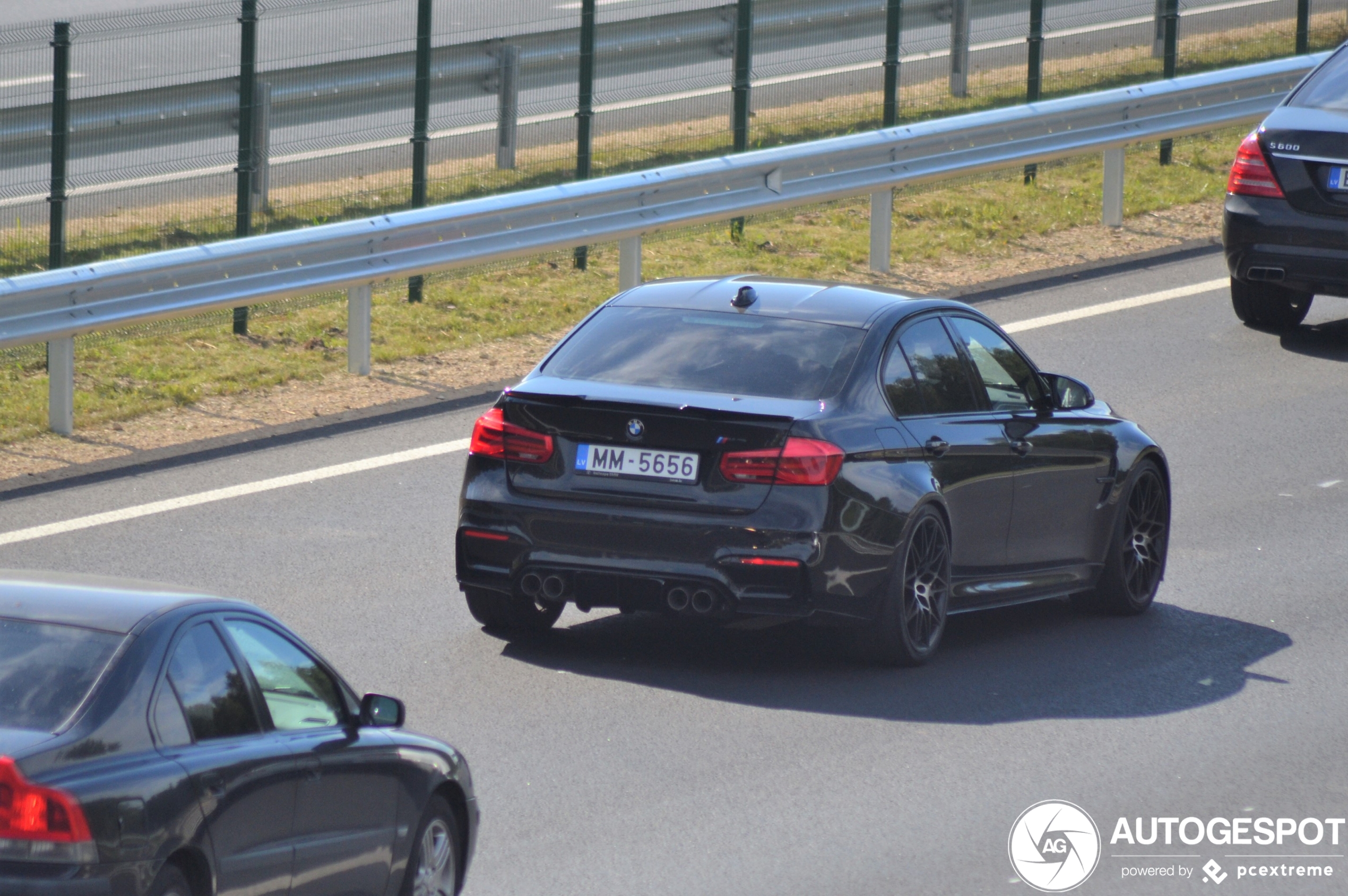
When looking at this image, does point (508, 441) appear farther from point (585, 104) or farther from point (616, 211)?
point (585, 104)

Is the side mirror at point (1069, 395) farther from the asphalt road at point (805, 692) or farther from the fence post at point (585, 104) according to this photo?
the fence post at point (585, 104)

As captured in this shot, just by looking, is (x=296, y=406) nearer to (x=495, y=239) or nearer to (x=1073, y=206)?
(x=495, y=239)

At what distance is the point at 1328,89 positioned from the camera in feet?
50.7

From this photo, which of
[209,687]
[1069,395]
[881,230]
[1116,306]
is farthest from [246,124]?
[209,687]

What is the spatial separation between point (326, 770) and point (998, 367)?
5.03m

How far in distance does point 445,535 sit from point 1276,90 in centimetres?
1211

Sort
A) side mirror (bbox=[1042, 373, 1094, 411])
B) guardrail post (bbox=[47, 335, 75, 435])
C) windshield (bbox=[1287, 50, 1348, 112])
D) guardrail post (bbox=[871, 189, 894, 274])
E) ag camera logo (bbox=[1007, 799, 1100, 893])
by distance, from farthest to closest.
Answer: guardrail post (bbox=[871, 189, 894, 274]), windshield (bbox=[1287, 50, 1348, 112]), guardrail post (bbox=[47, 335, 75, 435]), side mirror (bbox=[1042, 373, 1094, 411]), ag camera logo (bbox=[1007, 799, 1100, 893])

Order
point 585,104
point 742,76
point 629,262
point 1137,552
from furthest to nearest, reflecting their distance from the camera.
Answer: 1. point 742,76
2. point 585,104
3. point 629,262
4. point 1137,552

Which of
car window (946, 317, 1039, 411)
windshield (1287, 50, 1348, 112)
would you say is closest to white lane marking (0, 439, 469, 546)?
car window (946, 317, 1039, 411)

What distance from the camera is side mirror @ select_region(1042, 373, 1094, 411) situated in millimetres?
10203

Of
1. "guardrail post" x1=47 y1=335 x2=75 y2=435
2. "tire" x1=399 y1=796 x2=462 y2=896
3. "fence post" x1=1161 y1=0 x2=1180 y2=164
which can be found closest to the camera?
"tire" x1=399 y1=796 x2=462 y2=896

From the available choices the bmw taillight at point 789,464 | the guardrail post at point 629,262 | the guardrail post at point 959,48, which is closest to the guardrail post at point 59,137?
the guardrail post at point 629,262

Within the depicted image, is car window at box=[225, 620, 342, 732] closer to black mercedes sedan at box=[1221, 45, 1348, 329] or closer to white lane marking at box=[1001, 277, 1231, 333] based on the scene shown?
white lane marking at box=[1001, 277, 1231, 333]

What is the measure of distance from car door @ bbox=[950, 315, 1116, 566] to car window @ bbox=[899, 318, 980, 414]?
0.46 ft
